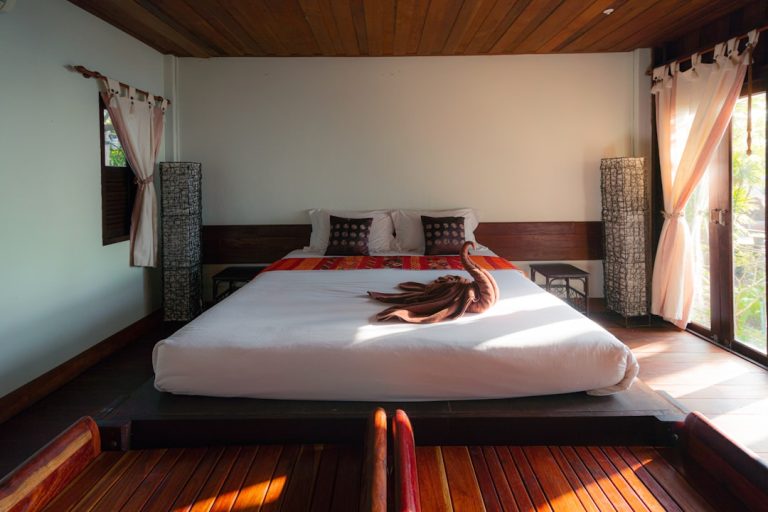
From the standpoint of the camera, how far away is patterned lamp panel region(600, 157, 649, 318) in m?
4.61

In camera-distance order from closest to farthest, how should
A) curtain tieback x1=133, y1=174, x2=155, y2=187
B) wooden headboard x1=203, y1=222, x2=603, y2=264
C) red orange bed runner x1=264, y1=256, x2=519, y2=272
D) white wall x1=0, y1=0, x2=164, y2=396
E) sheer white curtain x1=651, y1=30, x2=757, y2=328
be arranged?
white wall x1=0, y1=0, x2=164, y2=396
sheer white curtain x1=651, y1=30, x2=757, y2=328
red orange bed runner x1=264, y1=256, x2=519, y2=272
curtain tieback x1=133, y1=174, x2=155, y2=187
wooden headboard x1=203, y1=222, x2=603, y2=264

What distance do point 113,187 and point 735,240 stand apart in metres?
4.65

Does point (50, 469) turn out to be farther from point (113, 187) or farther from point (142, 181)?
point (142, 181)

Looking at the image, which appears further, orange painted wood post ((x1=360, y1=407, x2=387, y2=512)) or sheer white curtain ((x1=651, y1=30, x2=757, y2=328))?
sheer white curtain ((x1=651, y1=30, x2=757, y2=328))

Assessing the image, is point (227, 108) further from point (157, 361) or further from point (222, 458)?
point (222, 458)

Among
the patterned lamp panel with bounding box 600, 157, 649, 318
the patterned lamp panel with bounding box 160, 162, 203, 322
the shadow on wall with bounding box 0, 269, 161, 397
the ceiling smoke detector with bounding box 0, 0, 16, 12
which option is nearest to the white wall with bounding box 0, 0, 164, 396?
the shadow on wall with bounding box 0, 269, 161, 397

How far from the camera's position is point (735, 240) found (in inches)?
150

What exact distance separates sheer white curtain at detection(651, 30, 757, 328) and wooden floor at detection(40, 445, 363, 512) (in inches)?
132

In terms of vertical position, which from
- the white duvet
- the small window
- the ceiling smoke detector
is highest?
the ceiling smoke detector

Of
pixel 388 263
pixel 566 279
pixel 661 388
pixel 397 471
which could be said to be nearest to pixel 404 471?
pixel 397 471

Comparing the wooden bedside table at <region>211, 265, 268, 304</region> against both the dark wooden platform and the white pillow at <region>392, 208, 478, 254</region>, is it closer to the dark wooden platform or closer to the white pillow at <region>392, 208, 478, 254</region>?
the white pillow at <region>392, 208, 478, 254</region>

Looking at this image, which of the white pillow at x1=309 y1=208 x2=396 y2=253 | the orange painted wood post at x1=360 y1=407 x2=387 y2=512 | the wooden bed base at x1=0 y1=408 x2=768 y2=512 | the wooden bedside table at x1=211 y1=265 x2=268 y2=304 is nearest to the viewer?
the orange painted wood post at x1=360 y1=407 x2=387 y2=512

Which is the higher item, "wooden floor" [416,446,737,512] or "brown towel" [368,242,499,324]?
"brown towel" [368,242,499,324]

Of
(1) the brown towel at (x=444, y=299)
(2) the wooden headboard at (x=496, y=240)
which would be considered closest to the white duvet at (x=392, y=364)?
(1) the brown towel at (x=444, y=299)
